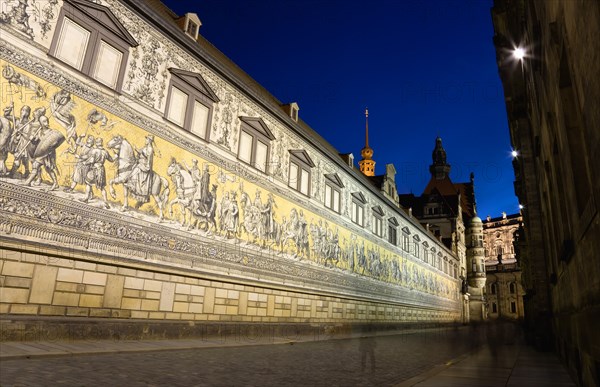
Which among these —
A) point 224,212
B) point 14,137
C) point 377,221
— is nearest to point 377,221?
point 377,221

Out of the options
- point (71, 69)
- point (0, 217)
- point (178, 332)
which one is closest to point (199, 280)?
point (178, 332)

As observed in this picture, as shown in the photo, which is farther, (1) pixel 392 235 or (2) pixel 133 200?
(1) pixel 392 235

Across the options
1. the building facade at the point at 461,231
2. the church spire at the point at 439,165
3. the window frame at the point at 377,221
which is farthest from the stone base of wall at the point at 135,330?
the church spire at the point at 439,165

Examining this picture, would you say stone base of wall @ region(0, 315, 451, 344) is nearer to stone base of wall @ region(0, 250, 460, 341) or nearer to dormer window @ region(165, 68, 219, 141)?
stone base of wall @ region(0, 250, 460, 341)

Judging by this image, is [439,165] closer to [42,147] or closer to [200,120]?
[200,120]

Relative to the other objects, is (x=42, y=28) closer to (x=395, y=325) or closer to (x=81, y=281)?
(x=81, y=281)

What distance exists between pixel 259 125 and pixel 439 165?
61.2 metres

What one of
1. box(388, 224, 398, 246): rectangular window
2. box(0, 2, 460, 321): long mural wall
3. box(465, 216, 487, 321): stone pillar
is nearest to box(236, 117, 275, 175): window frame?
box(0, 2, 460, 321): long mural wall

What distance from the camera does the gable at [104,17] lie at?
9.58 meters

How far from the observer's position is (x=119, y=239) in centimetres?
970

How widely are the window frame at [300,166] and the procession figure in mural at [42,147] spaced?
10161mm

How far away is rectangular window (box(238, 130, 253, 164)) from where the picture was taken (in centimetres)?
1469

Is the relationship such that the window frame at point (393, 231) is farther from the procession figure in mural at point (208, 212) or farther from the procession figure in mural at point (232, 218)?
the procession figure in mural at point (208, 212)

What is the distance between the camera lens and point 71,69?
9.27m
